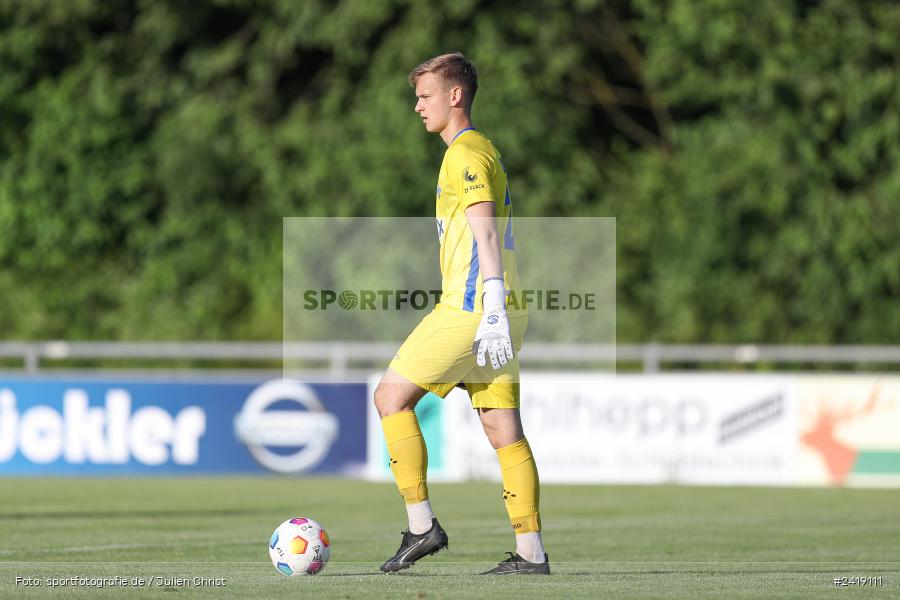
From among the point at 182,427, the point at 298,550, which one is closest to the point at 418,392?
the point at 298,550

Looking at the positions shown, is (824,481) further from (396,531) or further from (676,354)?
(396,531)

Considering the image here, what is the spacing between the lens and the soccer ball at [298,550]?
278 inches

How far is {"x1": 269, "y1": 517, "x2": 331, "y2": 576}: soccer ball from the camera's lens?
7062mm

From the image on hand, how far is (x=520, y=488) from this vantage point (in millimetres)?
7023

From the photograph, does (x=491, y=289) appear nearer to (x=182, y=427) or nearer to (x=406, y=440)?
(x=406, y=440)

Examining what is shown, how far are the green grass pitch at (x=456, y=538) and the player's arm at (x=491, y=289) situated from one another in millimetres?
973

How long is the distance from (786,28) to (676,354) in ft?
28.0

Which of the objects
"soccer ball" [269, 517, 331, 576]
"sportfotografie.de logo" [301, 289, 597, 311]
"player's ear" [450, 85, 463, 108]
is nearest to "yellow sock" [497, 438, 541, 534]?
"soccer ball" [269, 517, 331, 576]

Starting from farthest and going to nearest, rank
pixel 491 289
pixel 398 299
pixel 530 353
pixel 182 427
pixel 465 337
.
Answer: pixel 398 299
pixel 530 353
pixel 182 427
pixel 465 337
pixel 491 289

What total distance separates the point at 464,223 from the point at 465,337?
0.50m

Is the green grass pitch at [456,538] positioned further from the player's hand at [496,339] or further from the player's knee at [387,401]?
the player's hand at [496,339]

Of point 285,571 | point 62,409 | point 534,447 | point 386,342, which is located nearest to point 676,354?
point 534,447

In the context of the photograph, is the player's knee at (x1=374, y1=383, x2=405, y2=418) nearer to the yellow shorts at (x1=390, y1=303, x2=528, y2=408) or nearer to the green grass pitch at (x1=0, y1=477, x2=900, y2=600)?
the yellow shorts at (x1=390, y1=303, x2=528, y2=408)

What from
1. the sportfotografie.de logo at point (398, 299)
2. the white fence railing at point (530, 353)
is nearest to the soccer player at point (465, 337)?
the white fence railing at point (530, 353)
